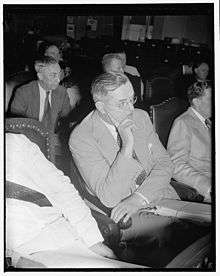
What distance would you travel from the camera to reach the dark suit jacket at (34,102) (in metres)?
2.35

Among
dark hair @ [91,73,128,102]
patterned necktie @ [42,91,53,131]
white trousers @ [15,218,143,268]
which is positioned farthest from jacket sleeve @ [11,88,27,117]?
white trousers @ [15,218,143,268]

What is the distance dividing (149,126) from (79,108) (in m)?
0.43

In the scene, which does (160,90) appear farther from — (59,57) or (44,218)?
(44,218)

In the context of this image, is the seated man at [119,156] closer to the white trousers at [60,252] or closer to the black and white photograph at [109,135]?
the black and white photograph at [109,135]

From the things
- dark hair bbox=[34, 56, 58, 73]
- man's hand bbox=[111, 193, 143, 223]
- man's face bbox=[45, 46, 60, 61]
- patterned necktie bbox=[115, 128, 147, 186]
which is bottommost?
man's hand bbox=[111, 193, 143, 223]

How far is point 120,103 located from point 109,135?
0.65 feet

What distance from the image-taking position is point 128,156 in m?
2.34

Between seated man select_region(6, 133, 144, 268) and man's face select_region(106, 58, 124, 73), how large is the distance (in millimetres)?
621

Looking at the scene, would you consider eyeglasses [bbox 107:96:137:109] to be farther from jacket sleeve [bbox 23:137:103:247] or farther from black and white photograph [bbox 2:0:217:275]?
jacket sleeve [bbox 23:137:103:247]

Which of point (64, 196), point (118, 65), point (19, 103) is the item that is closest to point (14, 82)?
point (19, 103)

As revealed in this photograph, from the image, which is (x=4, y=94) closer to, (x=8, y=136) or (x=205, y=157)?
(x=8, y=136)

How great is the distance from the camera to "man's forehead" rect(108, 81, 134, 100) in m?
2.35

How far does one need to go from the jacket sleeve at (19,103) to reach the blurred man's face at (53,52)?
262mm

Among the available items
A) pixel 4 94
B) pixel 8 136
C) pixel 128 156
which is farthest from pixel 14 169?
pixel 128 156
